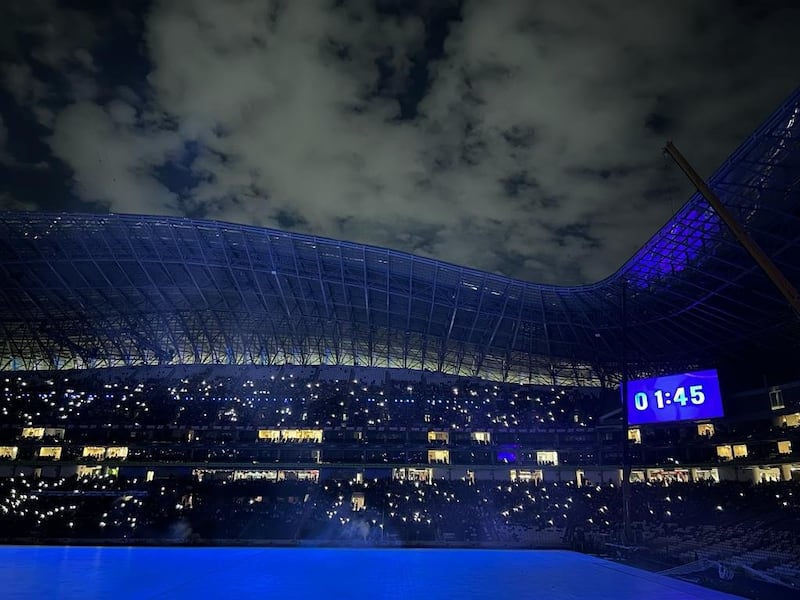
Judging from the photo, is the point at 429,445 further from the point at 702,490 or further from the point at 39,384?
the point at 39,384

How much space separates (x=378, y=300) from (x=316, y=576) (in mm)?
35038

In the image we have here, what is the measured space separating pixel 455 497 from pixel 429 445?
10098 mm

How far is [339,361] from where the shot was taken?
6662 cm

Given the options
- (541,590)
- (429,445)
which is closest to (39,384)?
(429,445)

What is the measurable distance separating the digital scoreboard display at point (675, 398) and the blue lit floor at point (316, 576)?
2081 cm

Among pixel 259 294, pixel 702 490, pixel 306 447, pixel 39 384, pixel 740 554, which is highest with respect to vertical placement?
pixel 259 294

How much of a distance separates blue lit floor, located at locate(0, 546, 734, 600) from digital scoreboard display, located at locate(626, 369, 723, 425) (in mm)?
20808

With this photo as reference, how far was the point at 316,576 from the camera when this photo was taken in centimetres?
2258

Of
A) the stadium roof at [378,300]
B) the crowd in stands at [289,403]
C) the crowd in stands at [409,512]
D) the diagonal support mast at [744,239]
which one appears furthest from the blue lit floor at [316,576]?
the crowd in stands at [289,403]

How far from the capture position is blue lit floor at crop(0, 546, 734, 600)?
722 inches

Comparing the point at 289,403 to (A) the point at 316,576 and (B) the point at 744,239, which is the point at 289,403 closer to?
(A) the point at 316,576

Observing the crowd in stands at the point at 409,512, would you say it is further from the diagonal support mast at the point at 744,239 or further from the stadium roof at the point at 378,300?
the diagonal support mast at the point at 744,239

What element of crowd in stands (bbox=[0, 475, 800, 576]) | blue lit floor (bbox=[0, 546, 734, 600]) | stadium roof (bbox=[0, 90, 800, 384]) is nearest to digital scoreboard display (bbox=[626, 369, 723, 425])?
stadium roof (bbox=[0, 90, 800, 384])

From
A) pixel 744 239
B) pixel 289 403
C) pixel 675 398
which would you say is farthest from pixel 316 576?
pixel 289 403
